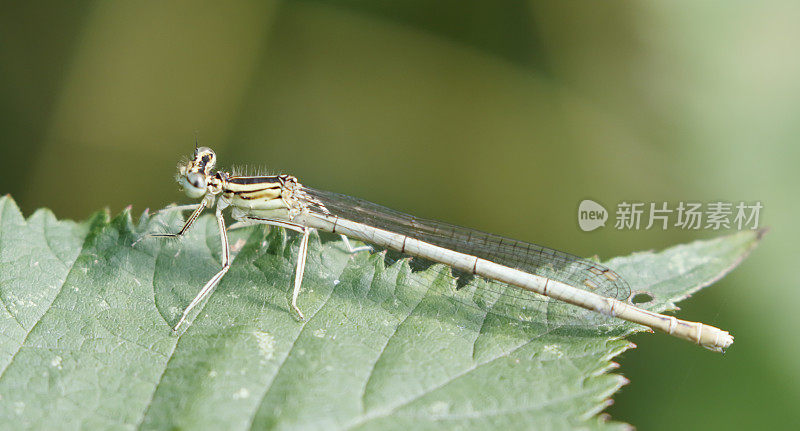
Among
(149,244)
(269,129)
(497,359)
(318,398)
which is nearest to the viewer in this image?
(318,398)

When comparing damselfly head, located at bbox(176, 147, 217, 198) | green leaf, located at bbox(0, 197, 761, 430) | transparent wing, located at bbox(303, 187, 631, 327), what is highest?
transparent wing, located at bbox(303, 187, 631, 327)

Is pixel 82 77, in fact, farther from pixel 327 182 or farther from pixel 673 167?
pixel 673 167

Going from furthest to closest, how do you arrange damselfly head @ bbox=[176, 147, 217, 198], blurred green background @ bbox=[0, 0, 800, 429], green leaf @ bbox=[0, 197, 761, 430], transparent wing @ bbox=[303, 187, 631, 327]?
1. blurred green background @ bbox=[0, 0, 800, 429]
2. damselfly head @ bbox=[176, 147, 217, 198]
3. transparent wing @ bbox=[303, 187, 631, 327]
4. green leaf @ bbox=[0, 197, 761, 430]

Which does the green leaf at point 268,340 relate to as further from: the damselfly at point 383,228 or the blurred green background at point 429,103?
the blurred green background at point 429,103

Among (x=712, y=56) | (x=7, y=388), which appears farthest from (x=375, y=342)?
(x=712, y=56)

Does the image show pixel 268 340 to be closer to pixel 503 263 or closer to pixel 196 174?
pixel 196 174

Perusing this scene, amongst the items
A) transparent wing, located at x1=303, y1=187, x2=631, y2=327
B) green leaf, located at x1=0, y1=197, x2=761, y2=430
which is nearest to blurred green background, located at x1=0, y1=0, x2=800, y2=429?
transparent wing, located at x1=303, y1=187, x2=631, y2=327

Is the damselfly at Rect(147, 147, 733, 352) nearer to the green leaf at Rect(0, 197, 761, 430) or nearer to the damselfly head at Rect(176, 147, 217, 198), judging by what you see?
the damselfly head at Rect(176, 147, 217, 198)
